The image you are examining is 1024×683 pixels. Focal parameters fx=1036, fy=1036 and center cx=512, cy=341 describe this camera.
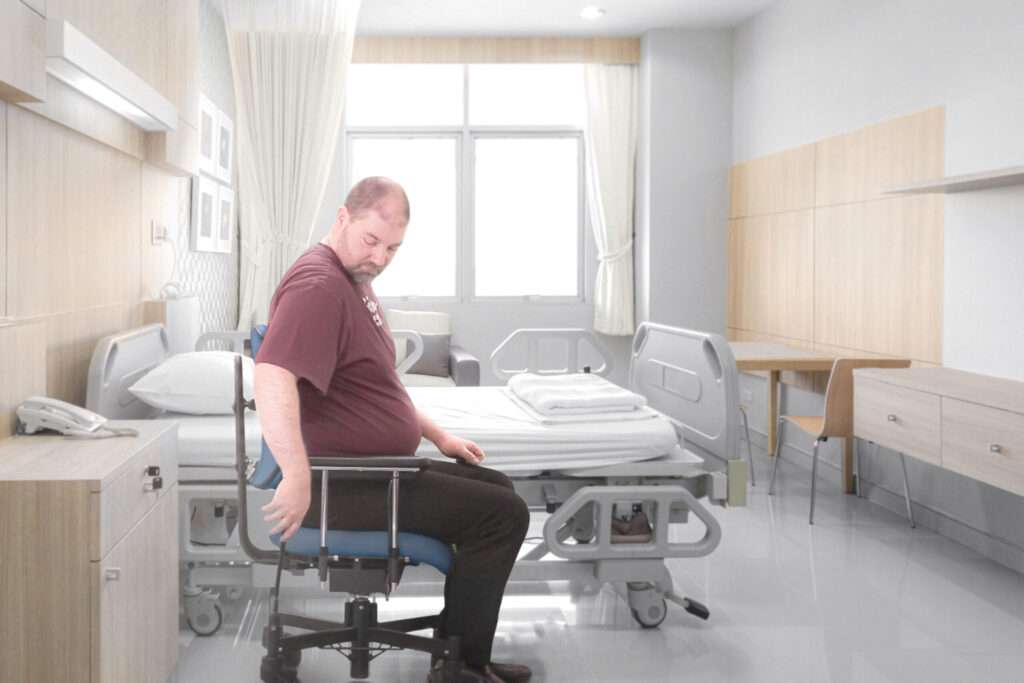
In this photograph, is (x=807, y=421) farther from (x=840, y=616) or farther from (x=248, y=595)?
(x=248, y=595)

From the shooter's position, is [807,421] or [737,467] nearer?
[737,467]

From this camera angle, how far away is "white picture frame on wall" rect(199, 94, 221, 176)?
5500 millimetres

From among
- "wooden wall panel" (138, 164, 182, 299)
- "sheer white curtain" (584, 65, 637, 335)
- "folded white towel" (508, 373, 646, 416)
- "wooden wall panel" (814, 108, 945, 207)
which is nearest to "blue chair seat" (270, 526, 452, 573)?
"folded white towel" (508, 373, 646, 416)

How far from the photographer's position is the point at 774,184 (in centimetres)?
652

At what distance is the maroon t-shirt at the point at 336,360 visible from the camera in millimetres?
2371

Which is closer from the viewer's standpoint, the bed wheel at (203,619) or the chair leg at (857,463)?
the bed wheel at (203,619)

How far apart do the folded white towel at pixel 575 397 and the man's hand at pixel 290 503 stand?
49.9 inches

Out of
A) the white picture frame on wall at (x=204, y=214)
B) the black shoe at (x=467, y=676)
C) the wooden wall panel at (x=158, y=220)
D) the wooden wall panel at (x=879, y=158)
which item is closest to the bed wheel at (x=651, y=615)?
the black shoe at (x=467, y=676)

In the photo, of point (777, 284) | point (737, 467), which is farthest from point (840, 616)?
point (777, 284)

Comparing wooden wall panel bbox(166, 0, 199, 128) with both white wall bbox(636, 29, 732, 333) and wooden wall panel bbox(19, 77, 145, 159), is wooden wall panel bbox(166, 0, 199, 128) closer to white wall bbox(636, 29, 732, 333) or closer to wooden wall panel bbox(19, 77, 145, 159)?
wooden wall panel bbox(19, 77, 145, 159)

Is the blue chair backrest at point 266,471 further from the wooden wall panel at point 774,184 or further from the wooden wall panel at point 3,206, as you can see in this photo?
the wooden wall panel at point 774,184

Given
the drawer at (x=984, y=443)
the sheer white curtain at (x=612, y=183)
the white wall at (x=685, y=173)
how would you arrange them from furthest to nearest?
1. the sheer white curtain at (x=612, y=183)
2. the white wall at (x=685, y=173)
3. the drawer at (x=984, y=443)

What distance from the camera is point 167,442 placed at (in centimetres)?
264

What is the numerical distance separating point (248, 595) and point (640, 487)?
1447mm
